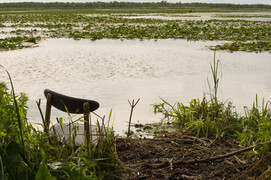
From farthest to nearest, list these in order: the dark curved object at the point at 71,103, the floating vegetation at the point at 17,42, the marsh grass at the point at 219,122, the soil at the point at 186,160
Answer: the floating vegetation at the point at 17,42
the marsh grass at the point at 219,122
the soil at the point at 186,160
the dark curved object at the point at 71,103

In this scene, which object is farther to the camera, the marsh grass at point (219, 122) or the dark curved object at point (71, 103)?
the marsh grass at point (219, 122)

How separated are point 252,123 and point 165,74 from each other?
3395 millimetres

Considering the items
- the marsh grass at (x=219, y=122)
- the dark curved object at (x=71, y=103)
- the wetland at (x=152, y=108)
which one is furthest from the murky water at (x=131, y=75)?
the dark curved object at (x=71, y=103)

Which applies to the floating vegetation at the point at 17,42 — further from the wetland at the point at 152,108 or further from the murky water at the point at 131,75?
the murky water at the point at 131,75

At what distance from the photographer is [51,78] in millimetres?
6562

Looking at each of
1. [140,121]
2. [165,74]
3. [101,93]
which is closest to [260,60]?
[165,74]

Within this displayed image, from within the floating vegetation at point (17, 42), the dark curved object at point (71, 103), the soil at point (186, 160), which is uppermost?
the dark curved object at point (71, 103)

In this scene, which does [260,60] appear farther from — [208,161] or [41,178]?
[41,178]

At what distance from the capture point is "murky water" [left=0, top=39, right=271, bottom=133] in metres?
5.12

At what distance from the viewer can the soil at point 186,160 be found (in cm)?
262

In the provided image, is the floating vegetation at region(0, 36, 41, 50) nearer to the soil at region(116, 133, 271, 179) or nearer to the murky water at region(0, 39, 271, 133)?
the murky water at region(0, 39, 271, 133)

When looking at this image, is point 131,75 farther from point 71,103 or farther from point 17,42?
point 17,42

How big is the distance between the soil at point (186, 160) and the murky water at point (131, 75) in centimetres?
89

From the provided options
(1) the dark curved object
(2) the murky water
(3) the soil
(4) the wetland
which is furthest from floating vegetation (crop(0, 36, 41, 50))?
(1) the dark curved object
